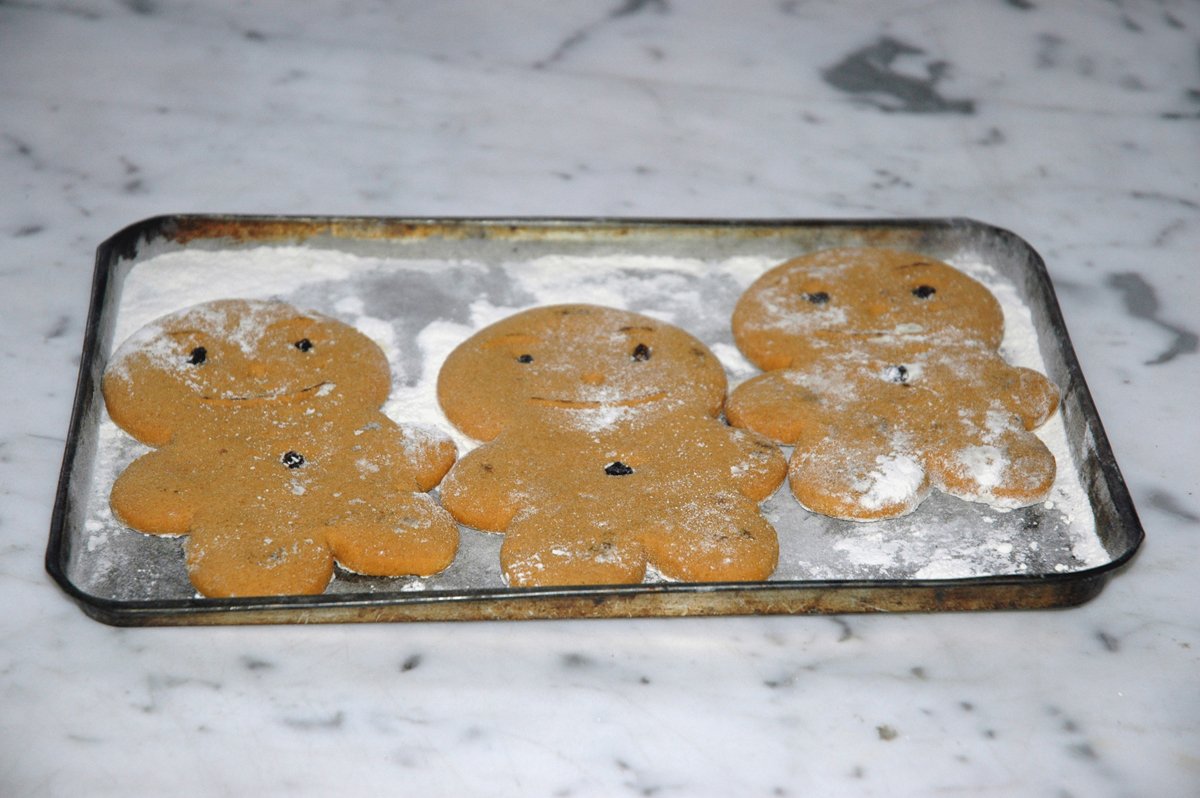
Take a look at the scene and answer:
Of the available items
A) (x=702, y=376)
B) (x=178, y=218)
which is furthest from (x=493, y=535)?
(x=178, y=218)

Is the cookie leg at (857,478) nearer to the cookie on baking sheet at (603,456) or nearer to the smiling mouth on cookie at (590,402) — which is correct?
the cookie on baking sheet at (603,456)

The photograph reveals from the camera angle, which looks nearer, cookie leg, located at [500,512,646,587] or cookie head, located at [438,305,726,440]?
cookie leg, located at [500,512,646,587]

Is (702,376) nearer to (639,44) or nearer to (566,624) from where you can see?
(566,624)

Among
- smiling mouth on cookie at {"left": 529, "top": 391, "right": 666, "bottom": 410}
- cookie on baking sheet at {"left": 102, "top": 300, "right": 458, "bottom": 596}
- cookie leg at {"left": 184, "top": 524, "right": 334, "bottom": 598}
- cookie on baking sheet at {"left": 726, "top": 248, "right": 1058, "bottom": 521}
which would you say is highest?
cookie on baking sheet at {"left": 726, "top": 248, "right": 1058, "bottom": 521}

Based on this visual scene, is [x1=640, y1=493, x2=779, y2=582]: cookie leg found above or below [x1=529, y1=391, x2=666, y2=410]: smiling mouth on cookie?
below

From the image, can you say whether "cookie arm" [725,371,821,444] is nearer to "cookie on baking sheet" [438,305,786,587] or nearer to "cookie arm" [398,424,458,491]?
"cookie on baking sheet" [438,305,786,587]

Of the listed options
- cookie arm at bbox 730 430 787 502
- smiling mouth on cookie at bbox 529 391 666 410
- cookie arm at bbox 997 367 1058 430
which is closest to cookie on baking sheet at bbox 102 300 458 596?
smiling mouth on cookie at bbox 529 391 666 410
